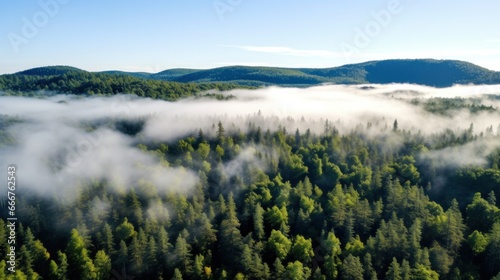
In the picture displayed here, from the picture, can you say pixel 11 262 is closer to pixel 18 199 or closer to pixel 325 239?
pixel 18 199

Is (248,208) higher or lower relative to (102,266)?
higher

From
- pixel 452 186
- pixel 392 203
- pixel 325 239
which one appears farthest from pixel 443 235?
pixel 452 186

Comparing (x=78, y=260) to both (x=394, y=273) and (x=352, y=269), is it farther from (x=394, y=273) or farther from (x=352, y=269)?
(x=394, y=273)

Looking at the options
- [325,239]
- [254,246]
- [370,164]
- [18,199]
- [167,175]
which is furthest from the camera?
[370,164]

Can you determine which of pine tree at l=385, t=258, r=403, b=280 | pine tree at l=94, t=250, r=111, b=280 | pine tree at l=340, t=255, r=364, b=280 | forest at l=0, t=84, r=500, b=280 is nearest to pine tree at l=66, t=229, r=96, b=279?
forest at l=0, t=84, r=500, b=280

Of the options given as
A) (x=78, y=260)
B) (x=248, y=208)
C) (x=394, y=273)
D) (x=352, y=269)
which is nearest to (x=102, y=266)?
(x=78, y=260)

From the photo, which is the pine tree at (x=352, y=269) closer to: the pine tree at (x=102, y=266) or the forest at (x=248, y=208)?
the forest at (x=248, y=208)

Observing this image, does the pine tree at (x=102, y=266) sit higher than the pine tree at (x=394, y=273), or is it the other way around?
the pine tree at (x=394, y=273)

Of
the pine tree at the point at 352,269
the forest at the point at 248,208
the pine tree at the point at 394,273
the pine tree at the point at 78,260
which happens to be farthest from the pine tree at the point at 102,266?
the pine tree at the point at 394,273
